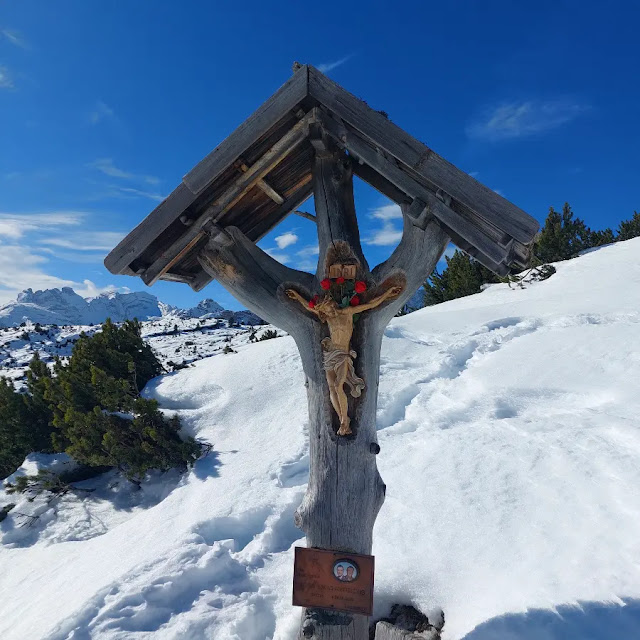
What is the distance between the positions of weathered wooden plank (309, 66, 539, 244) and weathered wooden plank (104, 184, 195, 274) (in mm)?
1133

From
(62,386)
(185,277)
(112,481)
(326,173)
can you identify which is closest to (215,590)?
(185,277)

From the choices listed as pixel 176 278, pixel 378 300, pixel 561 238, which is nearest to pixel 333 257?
pixel 378 300

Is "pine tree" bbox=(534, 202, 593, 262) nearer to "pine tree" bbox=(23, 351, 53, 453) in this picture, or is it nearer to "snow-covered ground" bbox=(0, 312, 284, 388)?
"snow-covered ground" bbox=(0, 312, 284, 388)

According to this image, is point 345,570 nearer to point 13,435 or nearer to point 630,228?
point 13,435

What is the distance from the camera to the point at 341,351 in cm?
284

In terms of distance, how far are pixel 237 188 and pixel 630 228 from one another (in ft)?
111

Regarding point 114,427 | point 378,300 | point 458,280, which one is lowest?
point 378,300

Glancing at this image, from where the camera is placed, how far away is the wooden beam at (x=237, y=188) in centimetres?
304

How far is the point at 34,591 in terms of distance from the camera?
5.54 meters

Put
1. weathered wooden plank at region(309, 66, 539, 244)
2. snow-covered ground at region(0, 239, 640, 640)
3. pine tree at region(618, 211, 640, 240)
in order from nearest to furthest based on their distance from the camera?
1. weathered wooden plank at region(309, 66, 539, 244)
2. snow-covered ground at region(0, 239, 640, 640)
3. pine tree at region(618, 211, 640, 240)

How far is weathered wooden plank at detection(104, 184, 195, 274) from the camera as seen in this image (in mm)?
2898

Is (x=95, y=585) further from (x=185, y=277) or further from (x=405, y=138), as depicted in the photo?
(x=405, y=138)

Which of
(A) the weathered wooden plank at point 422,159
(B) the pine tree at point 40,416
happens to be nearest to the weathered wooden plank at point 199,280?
(A) the weathered wooden plank at point 422,159

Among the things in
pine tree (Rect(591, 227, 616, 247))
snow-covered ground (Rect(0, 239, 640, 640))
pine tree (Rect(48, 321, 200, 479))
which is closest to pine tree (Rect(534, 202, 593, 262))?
pine tree (Rect(591, 227, 616, 247))
